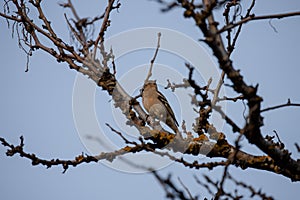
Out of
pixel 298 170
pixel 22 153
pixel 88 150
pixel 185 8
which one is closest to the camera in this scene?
pixel 185 8

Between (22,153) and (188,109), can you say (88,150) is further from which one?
(188,109)

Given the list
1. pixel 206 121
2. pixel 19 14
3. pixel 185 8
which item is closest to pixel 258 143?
pixel 185 8

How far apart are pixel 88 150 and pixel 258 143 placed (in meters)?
1.96

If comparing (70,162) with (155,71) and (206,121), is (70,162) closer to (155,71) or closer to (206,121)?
(206,121)

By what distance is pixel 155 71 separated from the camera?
5945 mm

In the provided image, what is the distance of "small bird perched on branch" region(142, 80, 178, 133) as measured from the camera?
720 centimetres

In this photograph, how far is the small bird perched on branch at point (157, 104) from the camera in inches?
283

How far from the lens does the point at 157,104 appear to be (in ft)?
25.6

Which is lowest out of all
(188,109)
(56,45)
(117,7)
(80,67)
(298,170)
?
(298,170)

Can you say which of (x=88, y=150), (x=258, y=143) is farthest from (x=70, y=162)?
(x=258, y=143)

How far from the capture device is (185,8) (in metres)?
2.83

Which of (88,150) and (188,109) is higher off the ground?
(188,109)

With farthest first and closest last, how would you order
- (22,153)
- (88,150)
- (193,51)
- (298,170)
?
(193,51) < (88,150) < (22,153) < (298,170)

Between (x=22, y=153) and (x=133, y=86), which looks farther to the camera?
(x=133, y=86)
